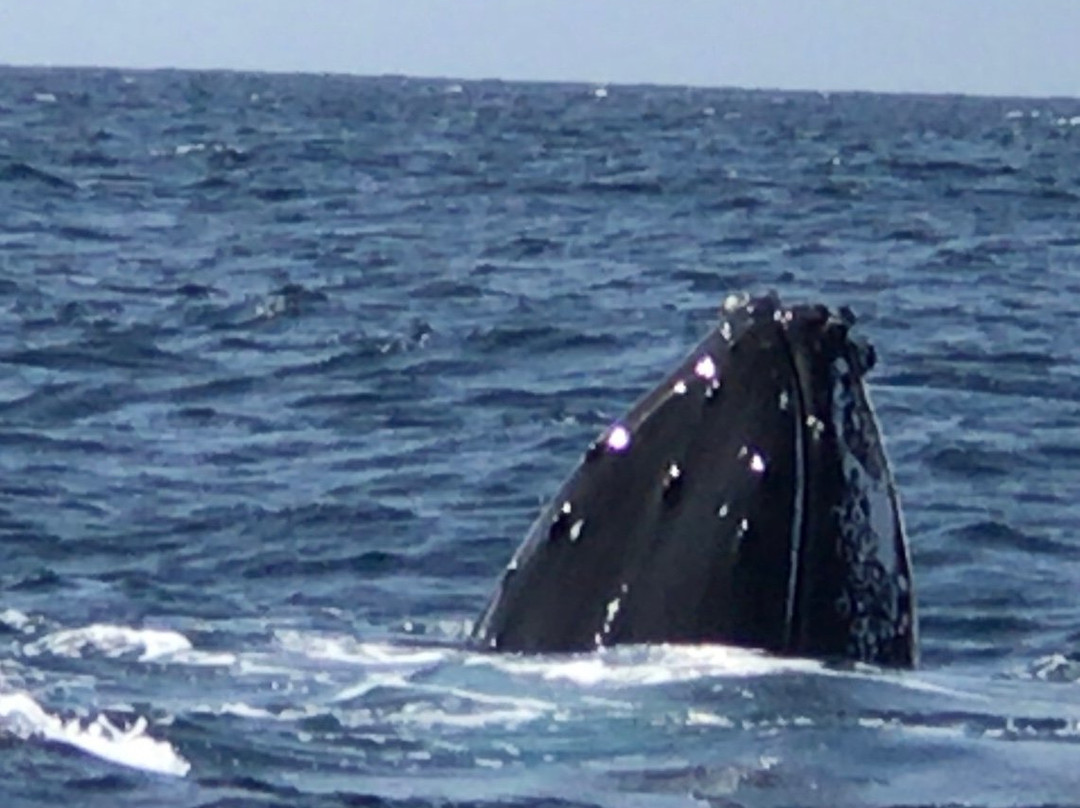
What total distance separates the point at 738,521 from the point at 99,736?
5.61ft

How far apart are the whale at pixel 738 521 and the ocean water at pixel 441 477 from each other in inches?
4.2

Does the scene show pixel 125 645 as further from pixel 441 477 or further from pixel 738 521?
pixel 441 477

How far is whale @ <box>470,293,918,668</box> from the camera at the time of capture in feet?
29.6

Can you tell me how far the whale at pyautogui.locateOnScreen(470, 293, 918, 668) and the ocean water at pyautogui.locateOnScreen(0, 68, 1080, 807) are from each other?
106mm

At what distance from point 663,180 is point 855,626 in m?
44.5

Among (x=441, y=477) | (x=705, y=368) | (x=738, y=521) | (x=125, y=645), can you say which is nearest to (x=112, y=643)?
(x=125, y=645)

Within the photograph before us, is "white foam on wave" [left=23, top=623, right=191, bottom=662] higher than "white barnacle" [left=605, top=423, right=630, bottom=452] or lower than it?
lower

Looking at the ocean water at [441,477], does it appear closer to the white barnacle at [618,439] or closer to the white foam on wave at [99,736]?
the white foam on wave at [99,736]

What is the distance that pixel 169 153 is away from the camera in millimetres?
58625

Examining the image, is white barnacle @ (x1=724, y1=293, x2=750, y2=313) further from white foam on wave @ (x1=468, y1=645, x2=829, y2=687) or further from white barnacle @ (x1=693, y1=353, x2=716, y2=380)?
white foam on wave @ (x1=468, y1=645, x2=829, y2=687)

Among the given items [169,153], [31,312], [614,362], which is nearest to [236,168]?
[169,153]

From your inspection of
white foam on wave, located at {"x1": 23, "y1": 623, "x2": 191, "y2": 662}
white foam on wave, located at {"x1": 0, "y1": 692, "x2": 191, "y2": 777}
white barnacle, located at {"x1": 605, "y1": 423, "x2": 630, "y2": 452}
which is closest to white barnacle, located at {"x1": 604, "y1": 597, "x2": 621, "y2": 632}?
white barnacle, located at {"x1": 605, "y1": 423, "x2": 630, "y2": 452}

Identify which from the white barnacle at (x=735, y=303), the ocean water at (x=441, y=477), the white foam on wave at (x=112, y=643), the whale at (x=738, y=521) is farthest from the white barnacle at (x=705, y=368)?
the white foam on wave at (x=112, y=643)

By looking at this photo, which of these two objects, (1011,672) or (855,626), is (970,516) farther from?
(855,626)
